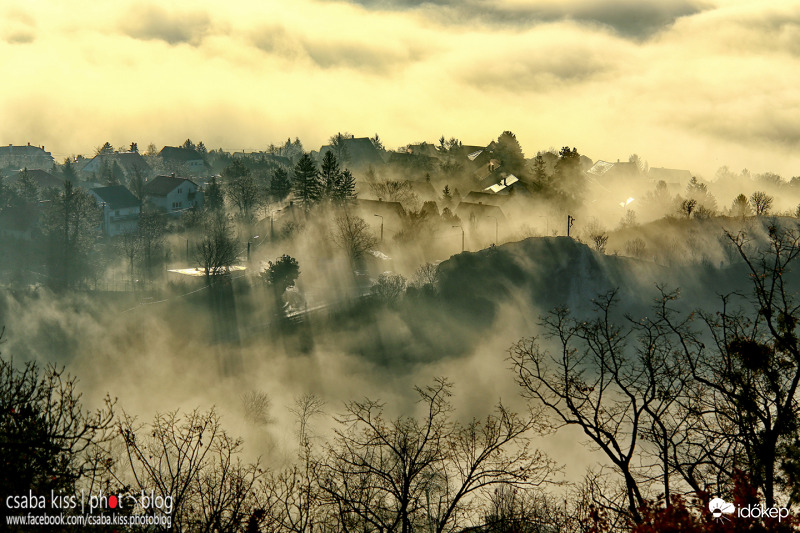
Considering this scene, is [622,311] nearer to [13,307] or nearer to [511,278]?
[511,278]

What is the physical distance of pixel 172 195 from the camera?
319 ft

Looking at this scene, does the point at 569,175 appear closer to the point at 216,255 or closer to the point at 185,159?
the point at 216,255

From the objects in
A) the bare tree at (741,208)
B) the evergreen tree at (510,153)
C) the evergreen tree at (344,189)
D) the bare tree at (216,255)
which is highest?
the evergreen tree at (510,153)

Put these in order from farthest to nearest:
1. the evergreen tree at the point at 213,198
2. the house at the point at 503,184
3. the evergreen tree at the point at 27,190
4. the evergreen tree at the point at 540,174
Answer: the evergreen tree at the point at 540,174 < the house at the point at 503,184 < the evergreen tree at the point at 213,198 < the evergreen tree at the point at 27,190

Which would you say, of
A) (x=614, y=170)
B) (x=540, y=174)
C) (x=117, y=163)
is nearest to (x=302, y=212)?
(x=540, y=174)

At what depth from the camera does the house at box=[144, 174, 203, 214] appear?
9588 centimetres

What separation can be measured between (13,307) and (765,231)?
74544 millimetres

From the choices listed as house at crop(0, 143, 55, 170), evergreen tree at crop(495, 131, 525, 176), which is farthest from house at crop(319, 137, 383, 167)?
house at crop(0, 143, 55, 170)

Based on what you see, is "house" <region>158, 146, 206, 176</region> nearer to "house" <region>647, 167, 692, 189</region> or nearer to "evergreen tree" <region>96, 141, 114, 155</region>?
"evergreen tree" <region>96, 141, 114, 155</region>

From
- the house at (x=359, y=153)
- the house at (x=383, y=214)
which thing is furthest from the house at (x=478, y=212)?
the house at (x=359, y=153)

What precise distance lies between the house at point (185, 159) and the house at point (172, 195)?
52.0 metres

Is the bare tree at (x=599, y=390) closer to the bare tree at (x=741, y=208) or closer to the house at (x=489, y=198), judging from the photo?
the house at (x=489, y=198)

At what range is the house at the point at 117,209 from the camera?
86463mm

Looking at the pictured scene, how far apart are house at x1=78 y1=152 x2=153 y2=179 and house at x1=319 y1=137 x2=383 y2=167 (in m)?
45.1
